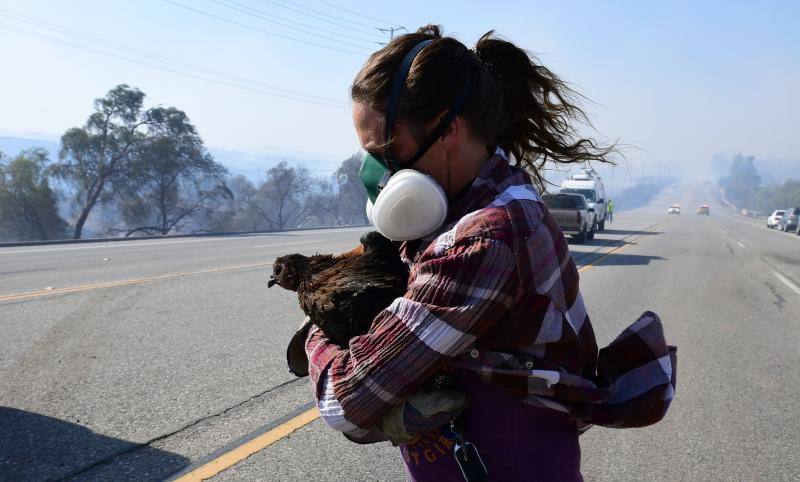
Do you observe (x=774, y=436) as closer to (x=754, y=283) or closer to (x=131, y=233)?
(x=754, y=283)

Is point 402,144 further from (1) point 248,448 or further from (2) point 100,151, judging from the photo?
(2) point 100,151

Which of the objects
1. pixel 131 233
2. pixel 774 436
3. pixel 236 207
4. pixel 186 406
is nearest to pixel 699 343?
pixel 774 436

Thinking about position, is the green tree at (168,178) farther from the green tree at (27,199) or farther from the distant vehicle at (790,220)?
the distant vehicle at (790,220)

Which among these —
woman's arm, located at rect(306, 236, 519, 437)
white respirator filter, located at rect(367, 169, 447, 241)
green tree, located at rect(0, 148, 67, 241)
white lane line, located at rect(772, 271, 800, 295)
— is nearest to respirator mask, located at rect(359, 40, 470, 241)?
white respirator filter, located at rect(367, 169, 447, 241)

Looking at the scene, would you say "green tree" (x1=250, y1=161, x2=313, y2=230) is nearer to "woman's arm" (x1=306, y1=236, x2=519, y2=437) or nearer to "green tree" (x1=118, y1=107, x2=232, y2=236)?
"green tree" (x1=118, y1=107, x2=232, y2=236)

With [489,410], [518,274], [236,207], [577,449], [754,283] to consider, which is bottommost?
[236,207]

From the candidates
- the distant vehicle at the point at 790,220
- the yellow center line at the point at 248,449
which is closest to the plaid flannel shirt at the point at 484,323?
the yellow center line at the point at 248,449

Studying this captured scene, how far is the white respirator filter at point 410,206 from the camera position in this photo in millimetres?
1277

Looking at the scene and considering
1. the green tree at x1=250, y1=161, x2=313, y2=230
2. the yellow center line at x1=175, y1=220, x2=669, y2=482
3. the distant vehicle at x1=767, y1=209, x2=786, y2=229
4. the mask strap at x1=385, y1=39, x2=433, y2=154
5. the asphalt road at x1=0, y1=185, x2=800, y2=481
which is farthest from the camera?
the green tree at x1=250, y1=161, x2=313, y2=230

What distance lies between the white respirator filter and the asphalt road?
257 cm

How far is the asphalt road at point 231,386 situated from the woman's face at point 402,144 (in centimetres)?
262

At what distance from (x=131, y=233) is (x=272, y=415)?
38.2m

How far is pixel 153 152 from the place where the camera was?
130 feet

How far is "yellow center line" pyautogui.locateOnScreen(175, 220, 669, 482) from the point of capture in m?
3.43
